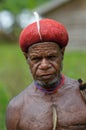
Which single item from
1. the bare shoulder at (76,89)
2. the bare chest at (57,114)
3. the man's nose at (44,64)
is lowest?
the bare chest at (57,114)

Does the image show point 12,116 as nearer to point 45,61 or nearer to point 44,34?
point 45,61

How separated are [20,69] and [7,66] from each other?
1919 mm

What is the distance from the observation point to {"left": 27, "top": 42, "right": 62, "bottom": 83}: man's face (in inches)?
193

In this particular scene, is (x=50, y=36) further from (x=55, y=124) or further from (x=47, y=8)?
(x=47, y=8)

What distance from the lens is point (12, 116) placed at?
5176mm

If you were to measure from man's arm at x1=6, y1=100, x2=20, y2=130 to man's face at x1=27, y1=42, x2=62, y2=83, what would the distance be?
12.2 inches

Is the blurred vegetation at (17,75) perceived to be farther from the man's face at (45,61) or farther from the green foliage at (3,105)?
the man's face at (45,61)

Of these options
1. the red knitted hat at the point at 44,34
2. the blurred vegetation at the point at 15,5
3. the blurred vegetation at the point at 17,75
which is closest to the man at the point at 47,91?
the red knitted hat at the point at 44,34

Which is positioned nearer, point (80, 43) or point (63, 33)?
point (63, 33)

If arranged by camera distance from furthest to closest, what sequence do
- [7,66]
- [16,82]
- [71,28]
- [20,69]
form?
[71,28], [7,66], [20,69], [16,82]

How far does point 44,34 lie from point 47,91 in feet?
1.43

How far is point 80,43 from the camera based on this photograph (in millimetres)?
29891

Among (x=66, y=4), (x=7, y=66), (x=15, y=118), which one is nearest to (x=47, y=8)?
(x=66, y=4)

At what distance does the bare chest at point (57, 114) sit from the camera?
4996 mm
